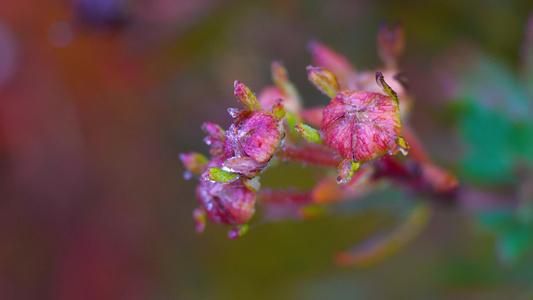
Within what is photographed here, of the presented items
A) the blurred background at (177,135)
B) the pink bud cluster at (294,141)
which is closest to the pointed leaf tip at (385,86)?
the pink bud cluster at (294,141)

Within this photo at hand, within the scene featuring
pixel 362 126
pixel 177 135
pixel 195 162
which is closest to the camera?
pixel 362 126

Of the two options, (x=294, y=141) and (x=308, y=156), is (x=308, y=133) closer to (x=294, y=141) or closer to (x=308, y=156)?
(x=308, y=156)

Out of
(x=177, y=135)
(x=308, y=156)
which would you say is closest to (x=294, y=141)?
(x=308, y=156)

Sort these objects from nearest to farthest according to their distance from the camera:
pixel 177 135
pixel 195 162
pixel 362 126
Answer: pixel 362 126 < pixel 195 162 < pixel 177 135

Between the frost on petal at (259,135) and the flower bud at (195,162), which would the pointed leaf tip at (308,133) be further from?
the flower bud at (195,162)

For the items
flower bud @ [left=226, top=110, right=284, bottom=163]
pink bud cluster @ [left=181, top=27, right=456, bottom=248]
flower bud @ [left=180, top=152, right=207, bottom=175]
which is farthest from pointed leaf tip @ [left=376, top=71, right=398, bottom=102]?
flower bud @ [left=180, top=152, right=207, bottom=175]

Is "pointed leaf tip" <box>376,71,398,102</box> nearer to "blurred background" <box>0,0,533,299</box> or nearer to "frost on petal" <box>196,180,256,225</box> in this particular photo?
"frost on petal" <box>196,180,256,225</box>

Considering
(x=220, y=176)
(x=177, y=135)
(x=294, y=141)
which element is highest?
(x=177, y=135)
